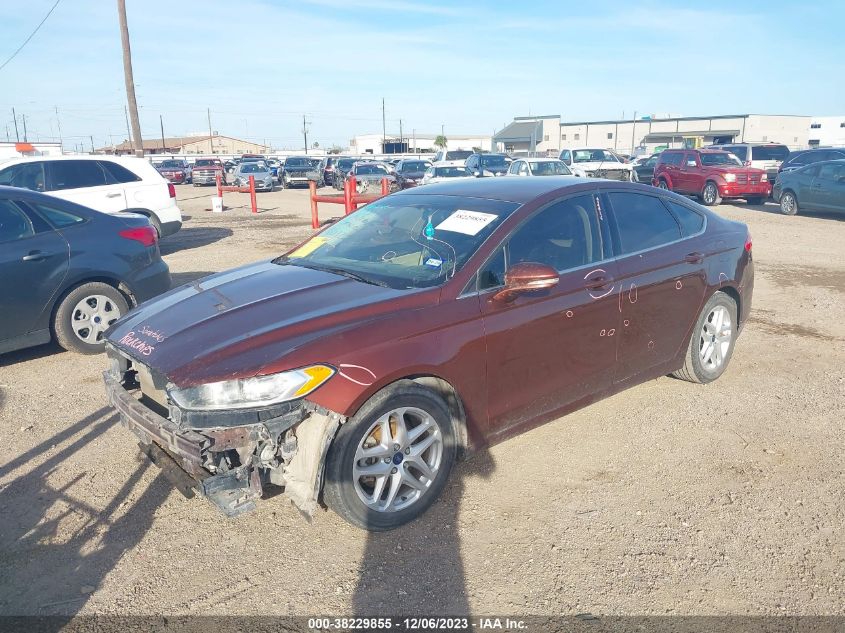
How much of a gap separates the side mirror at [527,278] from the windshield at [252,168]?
29.3m

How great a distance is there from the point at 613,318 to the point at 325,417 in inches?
81.0

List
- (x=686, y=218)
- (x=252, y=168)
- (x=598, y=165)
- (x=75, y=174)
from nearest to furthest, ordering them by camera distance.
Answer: (x=686, y=218) → (x=75, y=174) → (x=598, y=165) → (x=252, y=168)

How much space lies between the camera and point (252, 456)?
2916 mm

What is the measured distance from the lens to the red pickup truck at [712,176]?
19.3 metres

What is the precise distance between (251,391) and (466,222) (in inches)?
66.2

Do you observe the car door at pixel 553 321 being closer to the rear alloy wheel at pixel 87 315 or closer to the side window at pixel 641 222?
the side window at pixel 641 222

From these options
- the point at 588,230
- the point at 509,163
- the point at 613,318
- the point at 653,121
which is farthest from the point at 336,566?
the point at 653,121

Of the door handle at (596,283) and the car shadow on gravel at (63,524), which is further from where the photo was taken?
the door handle at (596,283)

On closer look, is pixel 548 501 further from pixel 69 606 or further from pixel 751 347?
pixel 751 347

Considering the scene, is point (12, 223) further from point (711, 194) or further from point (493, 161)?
point (493, 161)

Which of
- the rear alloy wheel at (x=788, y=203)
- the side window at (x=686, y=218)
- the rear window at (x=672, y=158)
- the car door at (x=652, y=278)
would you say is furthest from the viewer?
the rear window at (x=672, y=158)

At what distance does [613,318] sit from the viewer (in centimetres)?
408

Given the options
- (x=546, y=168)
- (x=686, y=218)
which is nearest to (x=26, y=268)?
(x=686, y=218)

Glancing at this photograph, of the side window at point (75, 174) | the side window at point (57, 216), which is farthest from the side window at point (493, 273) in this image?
the side window at point (75, 174)
